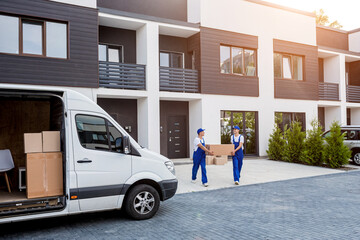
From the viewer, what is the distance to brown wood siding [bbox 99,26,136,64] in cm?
1452

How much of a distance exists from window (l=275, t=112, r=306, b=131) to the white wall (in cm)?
915

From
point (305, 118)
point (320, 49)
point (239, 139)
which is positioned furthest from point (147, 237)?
point (320, 49)

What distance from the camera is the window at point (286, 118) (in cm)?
1777

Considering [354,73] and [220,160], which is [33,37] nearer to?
[220,160]

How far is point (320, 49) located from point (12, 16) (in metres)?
17.3

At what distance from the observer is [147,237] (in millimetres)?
4852

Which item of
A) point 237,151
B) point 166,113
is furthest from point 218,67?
point 237,151

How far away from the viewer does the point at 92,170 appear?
5.38m

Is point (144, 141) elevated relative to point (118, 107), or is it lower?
lower

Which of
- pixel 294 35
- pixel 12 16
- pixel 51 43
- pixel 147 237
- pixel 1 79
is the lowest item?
pixel 147 237

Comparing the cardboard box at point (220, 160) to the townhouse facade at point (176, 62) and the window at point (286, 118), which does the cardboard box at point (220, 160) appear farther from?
the window at point (286, 118)

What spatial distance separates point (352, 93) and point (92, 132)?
20914 millimetres

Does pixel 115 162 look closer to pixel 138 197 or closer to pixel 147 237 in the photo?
pixel 138 197

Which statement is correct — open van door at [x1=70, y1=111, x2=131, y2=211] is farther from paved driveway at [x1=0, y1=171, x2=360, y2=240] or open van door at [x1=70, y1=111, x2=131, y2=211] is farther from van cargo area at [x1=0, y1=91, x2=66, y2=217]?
paved driveway at [x1=0, y1=171, x2=360, y2=240]
